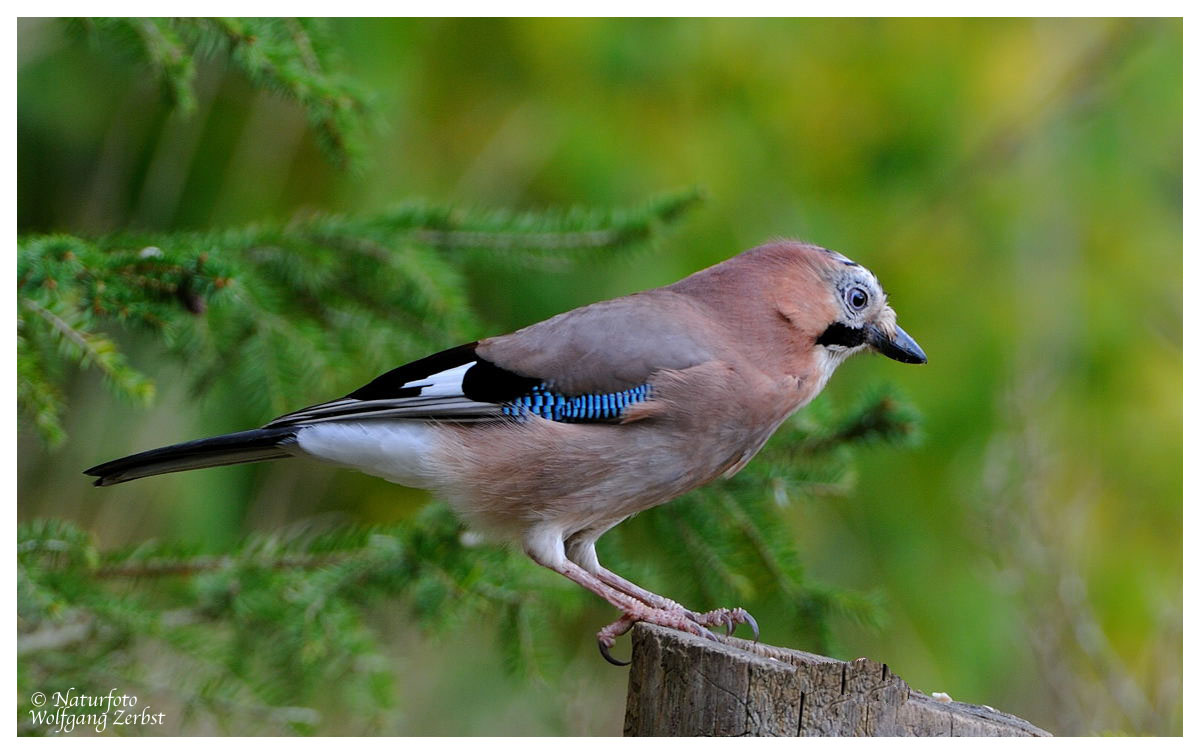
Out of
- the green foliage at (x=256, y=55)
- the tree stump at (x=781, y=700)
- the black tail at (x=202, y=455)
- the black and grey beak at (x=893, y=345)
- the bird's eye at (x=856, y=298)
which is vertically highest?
the green foliage at (x=256, y=55)

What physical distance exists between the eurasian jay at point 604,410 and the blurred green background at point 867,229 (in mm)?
894

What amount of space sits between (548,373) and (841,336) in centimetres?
75

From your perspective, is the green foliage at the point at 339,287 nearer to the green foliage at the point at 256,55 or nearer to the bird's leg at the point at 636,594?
the green foliage at the point at 256,55

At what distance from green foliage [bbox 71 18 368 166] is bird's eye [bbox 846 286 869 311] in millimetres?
1341

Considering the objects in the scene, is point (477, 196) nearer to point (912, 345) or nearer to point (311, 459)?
point (311, 459)

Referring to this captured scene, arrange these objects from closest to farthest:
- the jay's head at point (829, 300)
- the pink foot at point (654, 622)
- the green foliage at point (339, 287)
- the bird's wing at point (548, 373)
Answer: the pink foot at point (654, 622)
the bird's wing at point (548, 373)
the jay's head at point (829, 300)
the green foliage at point (339, 287)

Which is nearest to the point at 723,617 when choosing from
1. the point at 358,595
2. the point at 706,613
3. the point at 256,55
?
the point at 706,613

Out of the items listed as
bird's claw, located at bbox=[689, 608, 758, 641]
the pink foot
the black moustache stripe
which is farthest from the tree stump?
the black moustache stripe

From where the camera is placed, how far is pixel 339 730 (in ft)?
13.8

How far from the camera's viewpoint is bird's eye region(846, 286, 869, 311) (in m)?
2.91

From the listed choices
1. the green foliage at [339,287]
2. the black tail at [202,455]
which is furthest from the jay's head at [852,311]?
the black tail at [202,455]

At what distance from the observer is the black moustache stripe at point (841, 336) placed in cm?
291

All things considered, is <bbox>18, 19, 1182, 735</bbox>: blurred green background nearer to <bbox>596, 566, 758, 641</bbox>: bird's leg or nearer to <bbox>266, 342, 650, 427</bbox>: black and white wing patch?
<bbox>596, 566, 758, 641</bbox>: bird's leg

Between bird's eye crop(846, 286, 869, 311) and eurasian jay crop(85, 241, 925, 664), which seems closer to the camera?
eurasian jay crop(85, 241, 925, 664)
